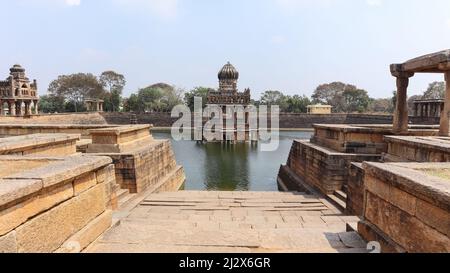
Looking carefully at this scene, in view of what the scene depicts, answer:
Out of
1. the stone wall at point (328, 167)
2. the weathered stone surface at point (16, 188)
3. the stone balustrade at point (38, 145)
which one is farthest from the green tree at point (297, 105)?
the weathered stone surface at point (16, 188)

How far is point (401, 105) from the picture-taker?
30.4ft

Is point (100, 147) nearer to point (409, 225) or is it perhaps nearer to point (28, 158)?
point (28, 158)

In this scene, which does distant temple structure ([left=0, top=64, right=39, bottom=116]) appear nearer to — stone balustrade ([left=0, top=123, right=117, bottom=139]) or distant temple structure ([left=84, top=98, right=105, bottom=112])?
distant temple structure ([left=84, top=98, right=105, bottom=112])

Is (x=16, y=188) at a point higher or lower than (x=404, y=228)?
higher

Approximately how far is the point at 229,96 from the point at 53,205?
3250 cm

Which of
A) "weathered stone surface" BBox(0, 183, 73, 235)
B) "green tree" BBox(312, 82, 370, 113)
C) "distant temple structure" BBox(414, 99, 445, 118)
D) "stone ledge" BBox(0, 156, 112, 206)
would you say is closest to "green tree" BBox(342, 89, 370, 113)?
"green tree" BBox(312, 82, 370, 113)

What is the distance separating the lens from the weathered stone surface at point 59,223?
8.29 feet

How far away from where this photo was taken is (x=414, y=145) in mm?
6484

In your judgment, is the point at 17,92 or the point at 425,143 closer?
the point at 425,143

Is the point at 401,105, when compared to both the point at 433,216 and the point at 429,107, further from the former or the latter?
the point at 429,107

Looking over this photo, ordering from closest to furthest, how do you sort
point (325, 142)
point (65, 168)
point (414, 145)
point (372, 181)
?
point (65, 168)
point (372, 181)
point (414, 145)
point (325, 142)

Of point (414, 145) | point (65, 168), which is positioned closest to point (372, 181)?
point (65, 168)

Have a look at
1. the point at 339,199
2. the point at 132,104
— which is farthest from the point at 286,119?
the point at 339,199

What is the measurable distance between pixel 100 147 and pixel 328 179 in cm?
629
